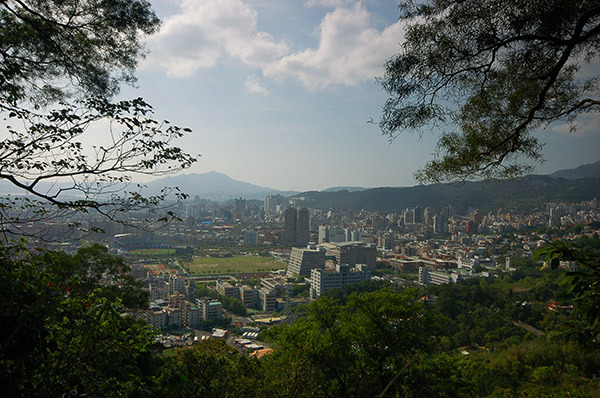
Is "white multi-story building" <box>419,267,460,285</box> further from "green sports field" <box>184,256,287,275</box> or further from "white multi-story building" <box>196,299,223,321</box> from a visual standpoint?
"white multi-story building" <box>196,299,223,321</box>

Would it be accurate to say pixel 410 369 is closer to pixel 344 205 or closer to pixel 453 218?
pixel 453 218

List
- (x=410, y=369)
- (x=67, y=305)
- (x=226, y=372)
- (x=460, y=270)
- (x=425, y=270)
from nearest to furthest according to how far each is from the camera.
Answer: (x=67, y=305)
(x=226, y=372)
(x=410, y=369)
(x=425, y=270)
(x=460, y=270)

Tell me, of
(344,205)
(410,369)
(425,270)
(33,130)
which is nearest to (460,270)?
(425,270)

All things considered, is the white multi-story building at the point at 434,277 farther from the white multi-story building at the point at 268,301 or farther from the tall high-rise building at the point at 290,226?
the tall high-rise building at the point at 290,226

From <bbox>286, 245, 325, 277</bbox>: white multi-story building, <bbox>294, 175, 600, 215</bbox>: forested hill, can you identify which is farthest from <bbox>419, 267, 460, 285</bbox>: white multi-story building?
<bbox>286, 245, 325, 277</bbox>: white multi-story building

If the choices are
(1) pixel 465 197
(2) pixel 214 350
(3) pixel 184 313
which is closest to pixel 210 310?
(3) pixel 184 313

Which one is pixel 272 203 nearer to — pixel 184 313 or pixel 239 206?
pixel 239 206
